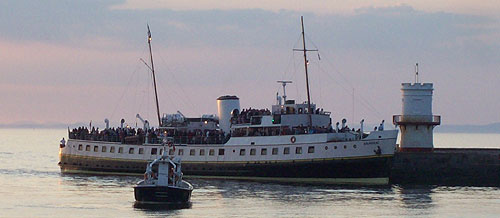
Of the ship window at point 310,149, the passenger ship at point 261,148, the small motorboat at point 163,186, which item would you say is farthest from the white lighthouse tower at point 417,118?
the small motorboat at point 163,186

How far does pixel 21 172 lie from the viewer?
358 ft

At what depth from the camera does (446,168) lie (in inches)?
3388

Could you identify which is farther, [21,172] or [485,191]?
[21,172]

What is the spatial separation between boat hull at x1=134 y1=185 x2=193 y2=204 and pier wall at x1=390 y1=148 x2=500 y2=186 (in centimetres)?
2351

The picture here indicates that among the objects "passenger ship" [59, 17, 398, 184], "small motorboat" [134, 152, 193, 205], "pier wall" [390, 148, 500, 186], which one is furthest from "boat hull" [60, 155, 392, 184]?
"small motorboat" [134, 152, 193, 205]

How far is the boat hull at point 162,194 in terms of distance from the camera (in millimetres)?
68500

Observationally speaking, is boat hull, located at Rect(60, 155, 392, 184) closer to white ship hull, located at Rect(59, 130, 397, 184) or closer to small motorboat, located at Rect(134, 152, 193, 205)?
white ship hull, located at Rect(59, 130, 397, 184)

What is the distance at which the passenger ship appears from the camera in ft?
282

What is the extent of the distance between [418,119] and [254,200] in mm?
20284

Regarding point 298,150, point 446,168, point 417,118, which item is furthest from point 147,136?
point 446,168

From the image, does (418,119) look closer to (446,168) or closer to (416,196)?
(446,168)

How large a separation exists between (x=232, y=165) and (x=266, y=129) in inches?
158

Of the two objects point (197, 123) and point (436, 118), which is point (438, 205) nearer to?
point (436, 118)

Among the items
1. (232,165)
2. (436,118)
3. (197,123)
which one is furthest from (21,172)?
(436,118)
